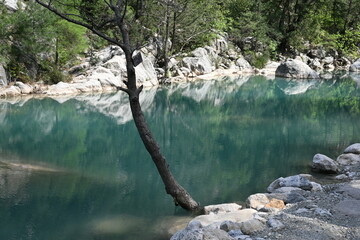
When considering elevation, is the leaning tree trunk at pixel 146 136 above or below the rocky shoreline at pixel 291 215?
above

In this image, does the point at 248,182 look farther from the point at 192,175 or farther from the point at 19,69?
the point at 19,69

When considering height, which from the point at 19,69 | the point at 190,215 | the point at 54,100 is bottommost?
the point at 190,215

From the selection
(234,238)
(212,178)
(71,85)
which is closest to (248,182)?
(212,178)

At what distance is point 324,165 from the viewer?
12.9 m

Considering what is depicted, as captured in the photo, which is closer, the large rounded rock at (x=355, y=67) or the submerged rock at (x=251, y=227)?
the submerged rock at (x=251, y=227)

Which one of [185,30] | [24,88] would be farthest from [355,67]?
[24,88]

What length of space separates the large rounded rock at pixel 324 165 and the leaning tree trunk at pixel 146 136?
536 cm

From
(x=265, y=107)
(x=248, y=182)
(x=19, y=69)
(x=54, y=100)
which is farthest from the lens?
(x=19, y=69)

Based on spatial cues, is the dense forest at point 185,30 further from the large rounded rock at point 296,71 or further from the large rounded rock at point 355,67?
the large rounded rock at point 296,71

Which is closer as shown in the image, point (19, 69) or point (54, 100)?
point (54, 100)

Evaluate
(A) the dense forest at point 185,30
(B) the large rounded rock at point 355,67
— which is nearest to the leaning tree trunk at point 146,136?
(A) the dense forest at point 185,30

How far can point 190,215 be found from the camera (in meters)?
9.62

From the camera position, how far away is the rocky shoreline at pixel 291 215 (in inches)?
273

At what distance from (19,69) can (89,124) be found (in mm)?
13790
